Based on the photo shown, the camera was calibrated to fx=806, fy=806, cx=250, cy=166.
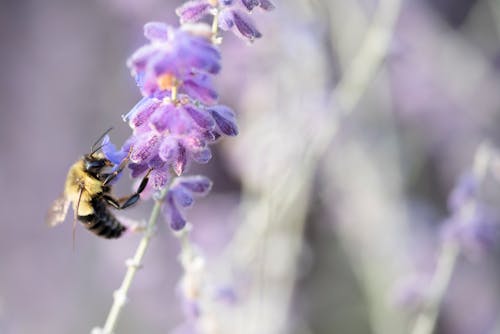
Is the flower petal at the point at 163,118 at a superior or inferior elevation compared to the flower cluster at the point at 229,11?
inferior

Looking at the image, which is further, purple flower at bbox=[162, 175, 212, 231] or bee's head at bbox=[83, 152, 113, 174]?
bee's head at bbox=[83, 152, 113, 174]

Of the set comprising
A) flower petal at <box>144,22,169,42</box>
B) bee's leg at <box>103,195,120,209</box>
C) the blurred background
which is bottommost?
bee's leg at <box>103,195,120,209</box>

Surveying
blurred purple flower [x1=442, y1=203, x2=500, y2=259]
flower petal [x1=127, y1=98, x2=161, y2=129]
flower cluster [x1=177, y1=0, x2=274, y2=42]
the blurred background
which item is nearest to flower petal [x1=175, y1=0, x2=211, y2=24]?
flower cluster [x1=177, y1=0, x2=274, y2=42]

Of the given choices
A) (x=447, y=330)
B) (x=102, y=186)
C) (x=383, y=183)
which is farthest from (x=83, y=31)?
(x=102, y=186)

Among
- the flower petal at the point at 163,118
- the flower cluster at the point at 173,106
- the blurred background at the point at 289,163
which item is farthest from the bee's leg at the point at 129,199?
the blurred background at the point at 289,163

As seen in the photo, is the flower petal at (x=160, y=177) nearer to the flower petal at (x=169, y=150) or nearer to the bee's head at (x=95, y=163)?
the flower petal at (x=169, y=150)

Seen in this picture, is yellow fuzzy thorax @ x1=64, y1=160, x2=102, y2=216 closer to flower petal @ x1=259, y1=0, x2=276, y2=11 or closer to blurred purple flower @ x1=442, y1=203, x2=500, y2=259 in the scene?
flower petal @ x1=259, y1=0, x2=276, y2=11

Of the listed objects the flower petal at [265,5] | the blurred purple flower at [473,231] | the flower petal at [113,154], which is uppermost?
the flower petal at [265,5]
